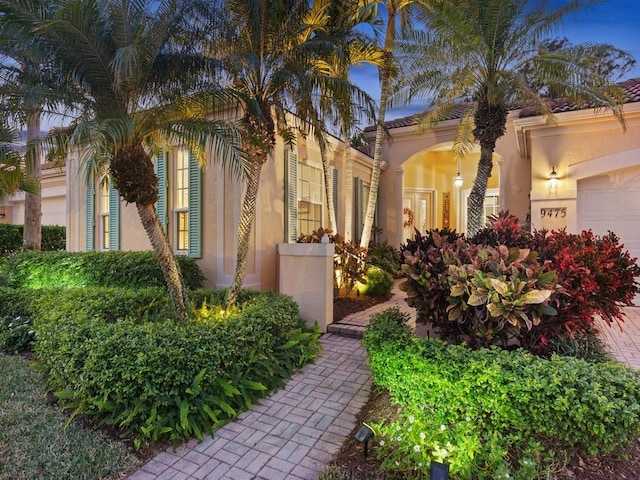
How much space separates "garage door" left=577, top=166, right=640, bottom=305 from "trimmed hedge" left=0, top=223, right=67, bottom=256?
17.3 meters

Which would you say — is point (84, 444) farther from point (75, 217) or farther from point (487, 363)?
point (75, 217)

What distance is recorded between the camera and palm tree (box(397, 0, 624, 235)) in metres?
6.14

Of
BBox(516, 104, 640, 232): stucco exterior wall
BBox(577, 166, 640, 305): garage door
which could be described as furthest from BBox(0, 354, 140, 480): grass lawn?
BBox(577, 166, 640, 305): garage door

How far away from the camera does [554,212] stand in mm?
8461

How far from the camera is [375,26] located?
8180 mm

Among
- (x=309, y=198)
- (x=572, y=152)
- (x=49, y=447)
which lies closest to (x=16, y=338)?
(x=49, y=447)

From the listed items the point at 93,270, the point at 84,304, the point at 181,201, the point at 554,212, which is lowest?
the point at 84,304

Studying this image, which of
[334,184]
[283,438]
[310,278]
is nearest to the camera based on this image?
[283,438]

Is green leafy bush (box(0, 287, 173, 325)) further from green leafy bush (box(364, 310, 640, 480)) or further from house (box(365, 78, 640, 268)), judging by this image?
house (box(365, 78, 640, 268))

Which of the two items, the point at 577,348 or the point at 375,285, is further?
the point at 375,285

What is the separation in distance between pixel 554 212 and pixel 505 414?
289 inches

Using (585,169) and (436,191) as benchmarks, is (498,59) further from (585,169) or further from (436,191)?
(436,191)

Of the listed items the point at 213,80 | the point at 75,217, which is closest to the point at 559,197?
the point at 213,80

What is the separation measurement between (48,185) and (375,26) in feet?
50.0
